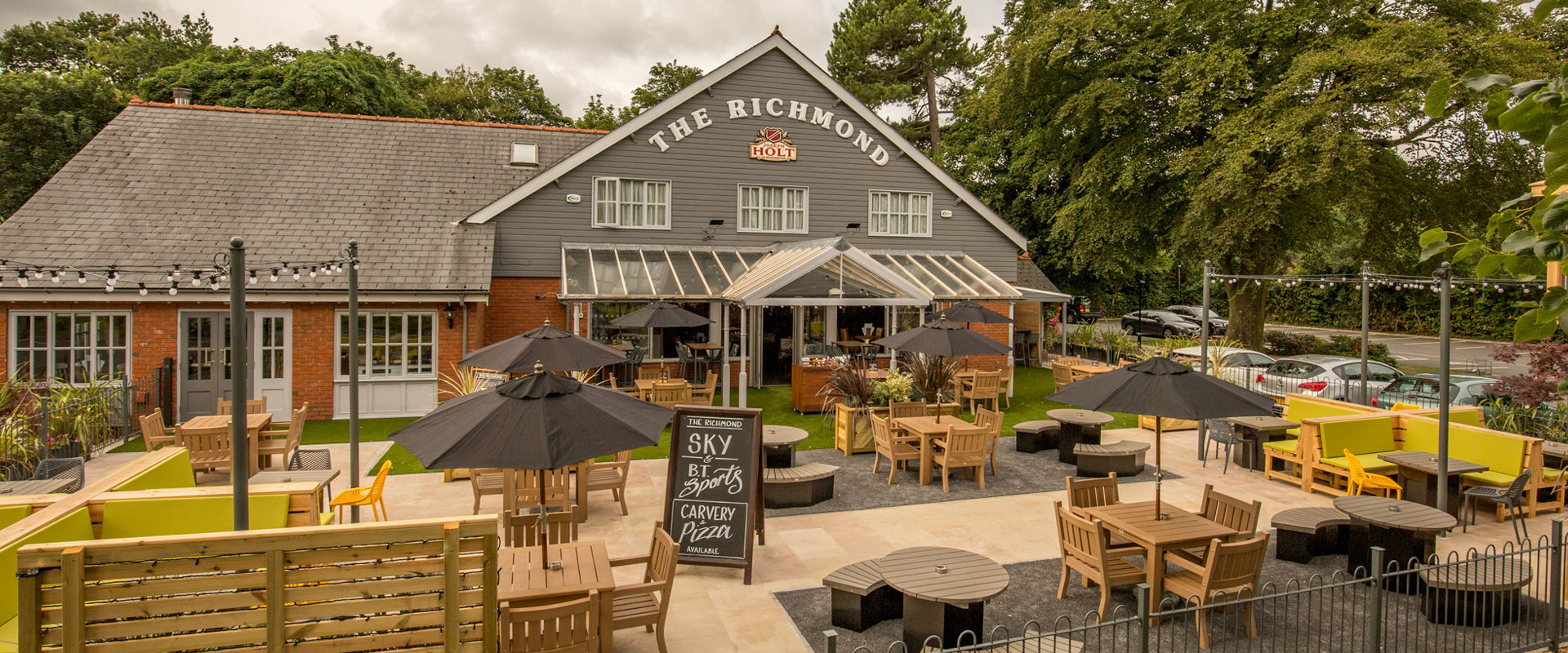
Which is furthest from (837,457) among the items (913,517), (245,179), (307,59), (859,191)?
(307,59)

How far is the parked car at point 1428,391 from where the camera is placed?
14.5 metres

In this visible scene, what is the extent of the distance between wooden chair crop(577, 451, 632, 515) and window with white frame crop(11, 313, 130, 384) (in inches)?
408

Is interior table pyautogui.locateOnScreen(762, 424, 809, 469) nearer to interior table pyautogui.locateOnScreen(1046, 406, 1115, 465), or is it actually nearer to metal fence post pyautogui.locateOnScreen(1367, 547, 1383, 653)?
interior table pyautogui.locateOnScreen(1046, 406, 1115, 465)

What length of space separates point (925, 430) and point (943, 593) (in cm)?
493

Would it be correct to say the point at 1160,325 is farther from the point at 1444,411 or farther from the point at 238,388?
the point at 238,388

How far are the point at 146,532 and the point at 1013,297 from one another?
15279 millimetres

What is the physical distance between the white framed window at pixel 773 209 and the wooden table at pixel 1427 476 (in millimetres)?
12324

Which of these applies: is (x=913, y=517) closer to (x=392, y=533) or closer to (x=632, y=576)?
(x=632, y=576)

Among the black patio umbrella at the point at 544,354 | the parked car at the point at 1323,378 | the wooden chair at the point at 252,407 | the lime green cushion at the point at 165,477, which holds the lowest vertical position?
the lime green cushion at the point at 165,477

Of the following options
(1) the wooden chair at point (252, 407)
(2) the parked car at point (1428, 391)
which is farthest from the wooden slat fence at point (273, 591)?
(2) the parked car at point (1428, 391)

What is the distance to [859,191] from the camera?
19.4 metres

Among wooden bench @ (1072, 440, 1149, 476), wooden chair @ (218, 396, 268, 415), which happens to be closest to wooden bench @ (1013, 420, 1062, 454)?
wooden bench @ (1072, 440, 1149, 476)

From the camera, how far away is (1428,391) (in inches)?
595

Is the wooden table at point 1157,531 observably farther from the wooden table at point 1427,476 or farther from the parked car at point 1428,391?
the parked car at point 1428,391
